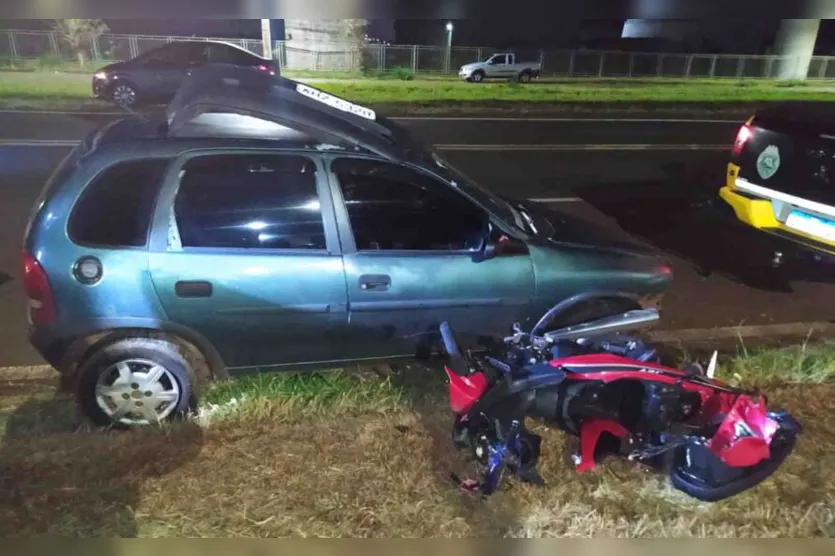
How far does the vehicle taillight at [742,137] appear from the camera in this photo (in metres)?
2.81

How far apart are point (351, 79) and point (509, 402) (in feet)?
4.05

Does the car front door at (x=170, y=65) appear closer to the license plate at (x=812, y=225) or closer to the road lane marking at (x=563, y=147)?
the road lane marking at (x=563, y=147)

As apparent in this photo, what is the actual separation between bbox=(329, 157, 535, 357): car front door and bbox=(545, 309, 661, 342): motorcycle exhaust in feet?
0.91

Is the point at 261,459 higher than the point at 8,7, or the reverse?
the point at 8,7

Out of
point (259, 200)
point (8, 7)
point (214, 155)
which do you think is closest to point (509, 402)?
point (259, 200)

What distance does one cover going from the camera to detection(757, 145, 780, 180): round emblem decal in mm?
2830

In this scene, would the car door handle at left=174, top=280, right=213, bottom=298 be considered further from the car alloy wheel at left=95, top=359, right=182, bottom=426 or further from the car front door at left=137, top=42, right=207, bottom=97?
the car front door at left=137, top=42, right=207, bottom=97

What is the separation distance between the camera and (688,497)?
224 centimetres

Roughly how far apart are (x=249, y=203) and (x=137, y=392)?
2.75 feet

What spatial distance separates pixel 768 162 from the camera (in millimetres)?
2887

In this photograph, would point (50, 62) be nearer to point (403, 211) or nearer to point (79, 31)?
point (79, 31)

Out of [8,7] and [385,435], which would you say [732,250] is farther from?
[8,7]

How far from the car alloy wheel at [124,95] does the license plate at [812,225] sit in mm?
2625

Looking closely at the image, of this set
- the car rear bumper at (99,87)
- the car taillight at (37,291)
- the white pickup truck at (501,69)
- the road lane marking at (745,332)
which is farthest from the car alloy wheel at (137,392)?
the road lane marking at (745,332)
